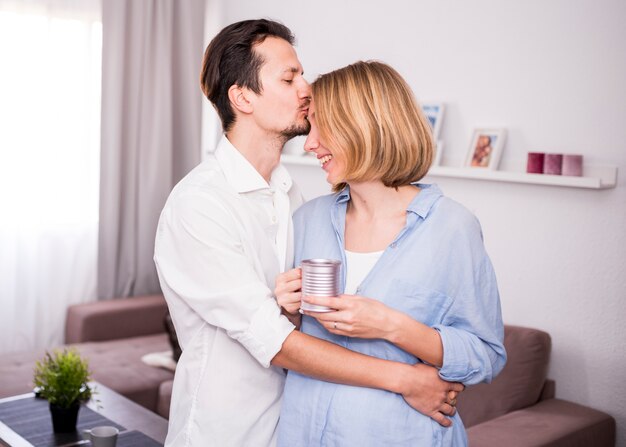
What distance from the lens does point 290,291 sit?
5.02ft

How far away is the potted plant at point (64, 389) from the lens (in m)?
2.65

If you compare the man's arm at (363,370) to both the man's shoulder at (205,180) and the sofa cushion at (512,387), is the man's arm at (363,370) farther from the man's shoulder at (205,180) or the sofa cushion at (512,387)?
the sofa cushion at (512,387)

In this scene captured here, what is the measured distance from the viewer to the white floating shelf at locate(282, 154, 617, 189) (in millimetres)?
2805

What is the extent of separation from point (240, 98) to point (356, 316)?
664mm

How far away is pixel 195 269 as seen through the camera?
1.58 meters

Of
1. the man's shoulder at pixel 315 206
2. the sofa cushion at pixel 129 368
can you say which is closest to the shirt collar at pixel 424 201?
the man's shoulder at pixel 315 206

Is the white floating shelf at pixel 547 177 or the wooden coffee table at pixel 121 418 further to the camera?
the white floating shelf at pixel 547 177

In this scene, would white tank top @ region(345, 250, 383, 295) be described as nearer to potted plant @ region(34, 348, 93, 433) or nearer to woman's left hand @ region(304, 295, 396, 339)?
woman's left hand @ region(304, 295, 396, 339)

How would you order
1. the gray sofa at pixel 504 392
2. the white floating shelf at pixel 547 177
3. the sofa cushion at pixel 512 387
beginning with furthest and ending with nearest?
the sofa cushion at pixel 512 387, the white floating shelf at pixel 547 177, the gray sofa at pixel 504 392

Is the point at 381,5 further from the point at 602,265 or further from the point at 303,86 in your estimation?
the point at 303,86

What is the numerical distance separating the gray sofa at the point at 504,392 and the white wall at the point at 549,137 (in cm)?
15

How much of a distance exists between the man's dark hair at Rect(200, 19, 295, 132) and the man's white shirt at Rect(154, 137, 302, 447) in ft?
0.43

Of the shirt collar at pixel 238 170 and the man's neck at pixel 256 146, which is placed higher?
the man's neck at pixel 256 146

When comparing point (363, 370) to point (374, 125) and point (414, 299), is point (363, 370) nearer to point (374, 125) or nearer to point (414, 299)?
point (414, 299)
